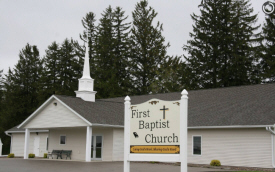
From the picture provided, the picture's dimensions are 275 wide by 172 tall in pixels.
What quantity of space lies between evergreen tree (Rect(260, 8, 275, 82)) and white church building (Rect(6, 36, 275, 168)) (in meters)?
14.5

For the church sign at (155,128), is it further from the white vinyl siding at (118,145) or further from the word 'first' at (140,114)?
the white vinyl siding at (118,145)

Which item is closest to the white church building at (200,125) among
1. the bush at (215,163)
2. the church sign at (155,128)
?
the bush at (215,163)

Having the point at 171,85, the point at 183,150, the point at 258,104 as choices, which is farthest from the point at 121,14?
the point at 183,150

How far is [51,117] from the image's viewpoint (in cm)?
2753

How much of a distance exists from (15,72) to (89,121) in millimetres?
33955

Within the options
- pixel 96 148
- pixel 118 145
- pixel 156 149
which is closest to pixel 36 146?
pixel 96 148

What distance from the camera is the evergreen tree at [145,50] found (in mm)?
50062

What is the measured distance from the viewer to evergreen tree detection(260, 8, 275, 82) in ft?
131

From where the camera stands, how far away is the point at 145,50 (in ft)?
168

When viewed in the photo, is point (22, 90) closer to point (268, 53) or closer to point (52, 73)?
point (52, 73)

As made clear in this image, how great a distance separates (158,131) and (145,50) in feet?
131

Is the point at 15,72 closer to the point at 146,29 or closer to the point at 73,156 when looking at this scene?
the point at 146,29

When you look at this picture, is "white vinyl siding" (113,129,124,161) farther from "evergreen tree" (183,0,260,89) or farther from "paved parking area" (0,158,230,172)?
"evergreen tree" (183,0,260,89)

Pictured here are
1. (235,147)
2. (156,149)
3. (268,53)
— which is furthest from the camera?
(268,53)
